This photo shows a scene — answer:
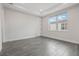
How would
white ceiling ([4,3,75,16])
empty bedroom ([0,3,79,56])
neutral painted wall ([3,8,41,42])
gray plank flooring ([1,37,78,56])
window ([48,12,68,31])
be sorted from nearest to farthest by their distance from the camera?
gray plank flooring ([1,37,78,56]) < empty bedroom ([0,3,79,56]) < neutral painted wall ([3,8,41,42]) < white ceiling ([4,3,75,16]) < window ([48,12,68,31])

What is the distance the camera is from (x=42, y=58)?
1429mm

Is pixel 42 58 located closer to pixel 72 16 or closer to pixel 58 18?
pixel 72 16

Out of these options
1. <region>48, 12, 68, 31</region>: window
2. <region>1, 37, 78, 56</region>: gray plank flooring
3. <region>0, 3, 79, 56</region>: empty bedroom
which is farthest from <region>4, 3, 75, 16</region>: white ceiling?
<region>1, 37, 78, 56</region>: gray plank flooring

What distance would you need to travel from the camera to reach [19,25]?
16.1 feet

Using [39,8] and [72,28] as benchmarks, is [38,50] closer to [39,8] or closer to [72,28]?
[72,28]

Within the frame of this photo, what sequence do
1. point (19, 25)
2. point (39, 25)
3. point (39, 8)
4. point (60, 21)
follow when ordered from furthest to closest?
1. point (39, 8)
2. point (60, 21)
3. point (19, 25)
4. point (39, 25)

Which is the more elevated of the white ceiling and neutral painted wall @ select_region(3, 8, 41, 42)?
the white ceiling

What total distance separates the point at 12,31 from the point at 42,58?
3.06m

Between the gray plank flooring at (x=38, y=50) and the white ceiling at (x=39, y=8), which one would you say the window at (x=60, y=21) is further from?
the gray plank flooring at (x=38, y=50)

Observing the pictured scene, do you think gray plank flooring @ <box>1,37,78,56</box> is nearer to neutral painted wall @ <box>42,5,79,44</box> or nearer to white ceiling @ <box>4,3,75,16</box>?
neutral painted wall @ <box>42,5,79,44</box>

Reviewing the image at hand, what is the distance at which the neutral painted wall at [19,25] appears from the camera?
13.4 feet

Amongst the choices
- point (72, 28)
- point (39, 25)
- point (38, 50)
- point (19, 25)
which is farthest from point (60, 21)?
point (38, 50)

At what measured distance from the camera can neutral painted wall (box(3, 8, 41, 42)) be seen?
4070mm

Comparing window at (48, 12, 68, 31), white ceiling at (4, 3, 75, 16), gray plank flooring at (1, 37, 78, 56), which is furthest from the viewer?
window at (48, 12, 68, 31)
